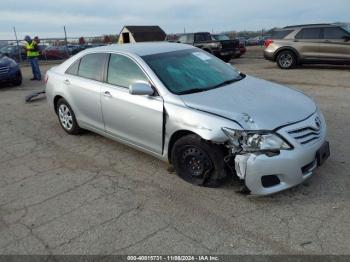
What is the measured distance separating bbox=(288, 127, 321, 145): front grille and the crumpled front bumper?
0.18 ft

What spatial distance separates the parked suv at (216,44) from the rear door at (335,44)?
19.7ft

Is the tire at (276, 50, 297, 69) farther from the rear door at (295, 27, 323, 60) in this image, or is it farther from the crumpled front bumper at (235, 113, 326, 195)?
the crumpled front bumper at (235, 113, 326, 195)

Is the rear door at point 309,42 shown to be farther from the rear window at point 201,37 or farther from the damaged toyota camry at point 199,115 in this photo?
the damaged toyota camry at point 199,115

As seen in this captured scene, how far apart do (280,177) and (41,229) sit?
94.9 inches

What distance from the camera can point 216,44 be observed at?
17.4 metres

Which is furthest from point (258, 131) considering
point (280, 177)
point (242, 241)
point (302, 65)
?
point (302, 65)

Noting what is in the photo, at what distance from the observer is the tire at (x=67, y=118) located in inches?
225

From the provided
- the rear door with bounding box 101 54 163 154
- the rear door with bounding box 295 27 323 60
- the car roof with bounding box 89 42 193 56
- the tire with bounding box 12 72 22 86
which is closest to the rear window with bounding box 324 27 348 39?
the rear door with bounding box 295 27 323 60

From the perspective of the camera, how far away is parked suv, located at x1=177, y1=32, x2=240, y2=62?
17.5 metres

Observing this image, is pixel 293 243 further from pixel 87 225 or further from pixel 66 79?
pixel 66 79

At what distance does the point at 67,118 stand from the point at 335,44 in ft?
33.3

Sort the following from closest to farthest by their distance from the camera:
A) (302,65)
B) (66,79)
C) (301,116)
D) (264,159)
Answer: (264,159) < (301,116) < (66,79) < (302,65)

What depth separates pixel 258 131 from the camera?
132 inches

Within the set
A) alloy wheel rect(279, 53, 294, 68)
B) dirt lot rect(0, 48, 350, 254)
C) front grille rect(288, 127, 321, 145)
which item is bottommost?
dirt lot rect(0, 48, 350, 254)
